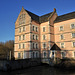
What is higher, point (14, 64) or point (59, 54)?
point (59, 54)

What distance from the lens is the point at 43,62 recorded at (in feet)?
108

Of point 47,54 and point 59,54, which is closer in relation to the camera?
point 59,54

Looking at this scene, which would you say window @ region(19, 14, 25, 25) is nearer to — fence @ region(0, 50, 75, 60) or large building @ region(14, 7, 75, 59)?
large building @ region(14, 7, 75, 59)

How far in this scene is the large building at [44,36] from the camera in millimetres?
31359

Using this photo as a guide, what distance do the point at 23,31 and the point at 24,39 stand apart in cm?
293

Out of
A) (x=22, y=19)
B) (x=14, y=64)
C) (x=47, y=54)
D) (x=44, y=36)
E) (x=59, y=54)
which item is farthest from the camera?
(x=22, y=19)

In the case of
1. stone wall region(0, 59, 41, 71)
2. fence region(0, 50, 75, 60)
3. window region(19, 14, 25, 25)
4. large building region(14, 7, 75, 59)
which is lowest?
stone wall region(0, 59, 41, 71)

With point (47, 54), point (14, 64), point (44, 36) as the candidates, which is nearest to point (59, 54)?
point (47, 54)

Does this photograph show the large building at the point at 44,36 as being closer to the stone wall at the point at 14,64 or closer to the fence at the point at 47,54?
the fence at the point at 47,54

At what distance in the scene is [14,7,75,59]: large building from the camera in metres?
31.4

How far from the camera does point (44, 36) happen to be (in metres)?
34.8

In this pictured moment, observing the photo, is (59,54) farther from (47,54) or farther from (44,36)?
(44,36)

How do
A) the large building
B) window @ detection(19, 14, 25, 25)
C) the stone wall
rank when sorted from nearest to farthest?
the stone wall < the large building < window @ detection(19, 14, 25, 25)

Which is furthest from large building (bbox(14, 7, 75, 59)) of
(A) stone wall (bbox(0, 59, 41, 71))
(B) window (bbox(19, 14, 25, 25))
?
(A) stone wall (bbox(0, 59, 41, 71))
